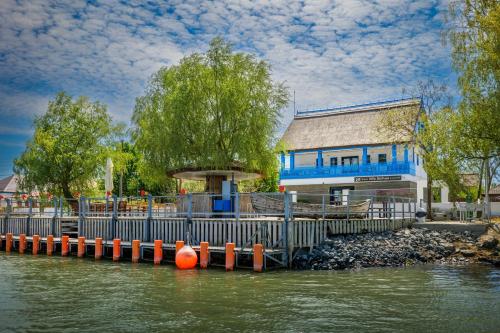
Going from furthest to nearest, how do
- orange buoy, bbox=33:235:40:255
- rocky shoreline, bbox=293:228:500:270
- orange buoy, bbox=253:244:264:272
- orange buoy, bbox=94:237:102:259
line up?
1. orange buoy, bbox=33:235:40:255
2. orange buoy, bbox=94:237:102:259
3. rocky shoreline, bbox=293:228:500:270
4. orange buoy, bbox=253:244:264:272

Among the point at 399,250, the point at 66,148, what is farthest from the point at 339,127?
the point at 399,250

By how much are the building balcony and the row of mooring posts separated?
23.7 metres

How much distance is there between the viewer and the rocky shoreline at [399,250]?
19641 millimetres

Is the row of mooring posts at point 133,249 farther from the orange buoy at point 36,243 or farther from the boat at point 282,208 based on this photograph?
the boat at point 282,208

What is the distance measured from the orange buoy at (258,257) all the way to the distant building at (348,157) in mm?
23804

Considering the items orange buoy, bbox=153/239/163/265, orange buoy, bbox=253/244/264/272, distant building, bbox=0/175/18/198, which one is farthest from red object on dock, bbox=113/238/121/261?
distant building, bbox=0/175/18/198

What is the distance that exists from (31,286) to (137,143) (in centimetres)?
1194

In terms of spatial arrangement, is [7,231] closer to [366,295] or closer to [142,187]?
[366,295]

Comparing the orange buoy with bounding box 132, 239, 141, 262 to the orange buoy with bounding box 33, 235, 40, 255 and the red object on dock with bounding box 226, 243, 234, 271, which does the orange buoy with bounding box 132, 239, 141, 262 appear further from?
the orange buoy with bounding box 33, 235, 40, 255

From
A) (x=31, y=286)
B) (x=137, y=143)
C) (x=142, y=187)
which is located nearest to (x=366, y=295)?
(x=31, y=286)

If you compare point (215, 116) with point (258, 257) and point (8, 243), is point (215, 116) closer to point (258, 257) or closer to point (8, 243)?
point (258, 257)

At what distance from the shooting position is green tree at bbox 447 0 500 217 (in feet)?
66.6

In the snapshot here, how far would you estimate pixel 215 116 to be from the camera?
82.2ft

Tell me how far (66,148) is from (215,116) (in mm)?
17398
